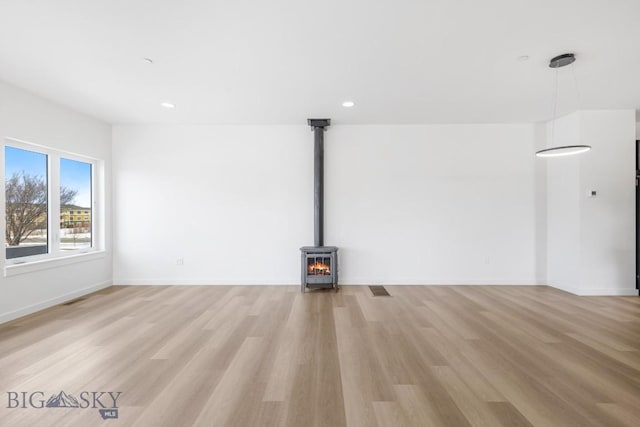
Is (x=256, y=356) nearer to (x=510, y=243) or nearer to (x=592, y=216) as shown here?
(x=510, y=243)

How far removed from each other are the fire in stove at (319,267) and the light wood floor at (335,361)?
0.69 metres

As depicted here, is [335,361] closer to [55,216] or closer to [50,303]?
[50,303]

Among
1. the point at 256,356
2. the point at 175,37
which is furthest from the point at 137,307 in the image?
the point at 175,37

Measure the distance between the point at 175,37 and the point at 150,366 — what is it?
282 cm

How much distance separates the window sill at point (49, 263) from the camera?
10.8 ft

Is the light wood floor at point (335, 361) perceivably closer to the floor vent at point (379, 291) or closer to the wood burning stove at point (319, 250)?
the floor vent at point (379, 291)

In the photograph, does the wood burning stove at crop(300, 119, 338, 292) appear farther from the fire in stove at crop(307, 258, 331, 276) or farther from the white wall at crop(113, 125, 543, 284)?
the white wall at crop(113, 125, 543, 284)

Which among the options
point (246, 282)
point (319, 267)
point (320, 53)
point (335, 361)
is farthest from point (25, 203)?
point (335, 361)

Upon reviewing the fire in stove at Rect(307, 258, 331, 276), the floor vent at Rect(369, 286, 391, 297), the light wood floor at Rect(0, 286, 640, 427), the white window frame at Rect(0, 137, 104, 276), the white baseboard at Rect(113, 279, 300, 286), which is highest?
the white window frame at Rect(0, 137, 104, 276)

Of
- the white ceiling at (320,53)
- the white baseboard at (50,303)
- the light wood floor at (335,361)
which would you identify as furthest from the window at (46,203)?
the light wood floor at (335,361)

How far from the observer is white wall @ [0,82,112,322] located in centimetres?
328

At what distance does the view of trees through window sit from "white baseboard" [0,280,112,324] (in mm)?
675

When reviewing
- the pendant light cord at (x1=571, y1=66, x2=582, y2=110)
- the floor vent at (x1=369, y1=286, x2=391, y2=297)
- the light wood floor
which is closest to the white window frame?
the light wood floor

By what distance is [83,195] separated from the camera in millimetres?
4527
